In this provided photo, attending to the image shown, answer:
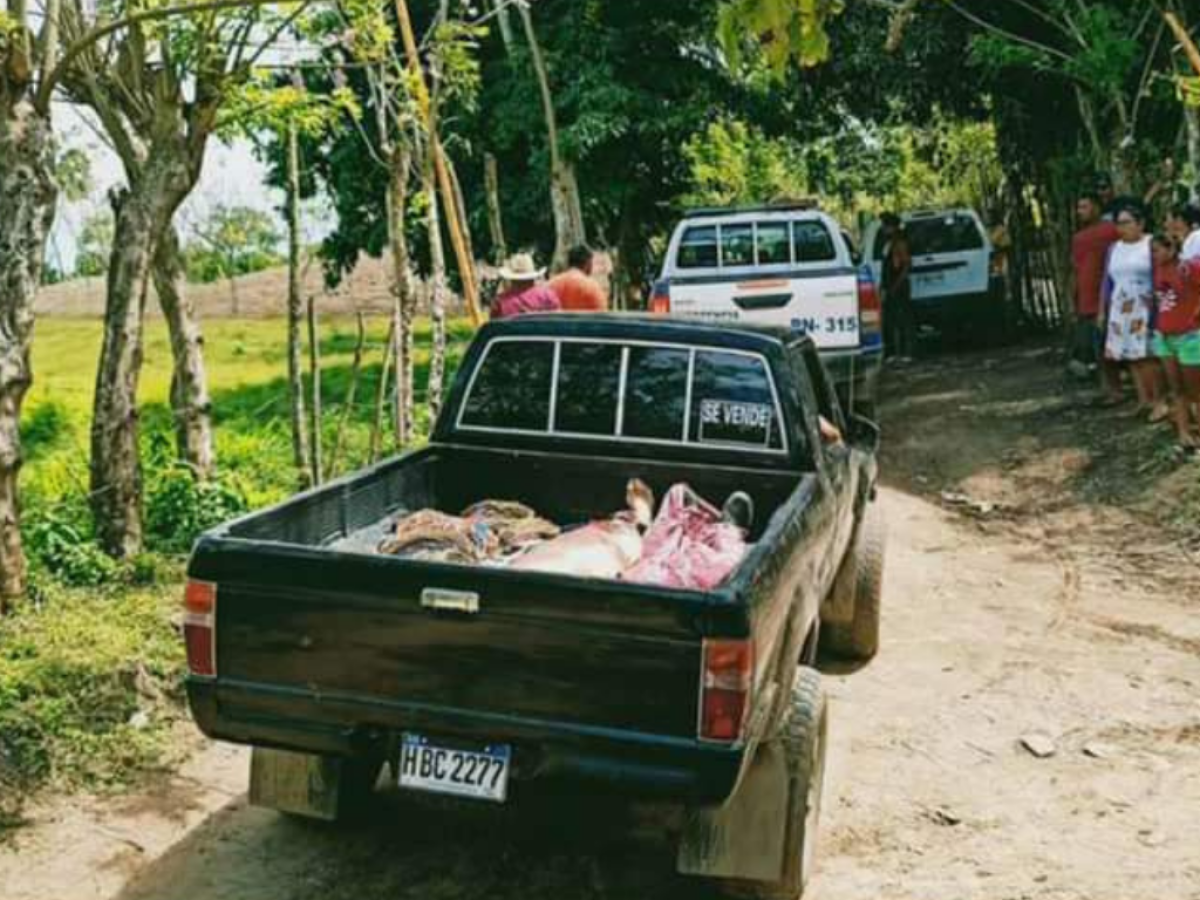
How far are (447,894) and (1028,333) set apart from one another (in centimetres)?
1762

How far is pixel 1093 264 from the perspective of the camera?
12.5 meters

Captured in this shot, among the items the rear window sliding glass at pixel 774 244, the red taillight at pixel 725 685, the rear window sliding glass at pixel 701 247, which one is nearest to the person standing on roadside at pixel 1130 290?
the rear window sliding glass at pixel 774 244

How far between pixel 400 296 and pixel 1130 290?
575cm

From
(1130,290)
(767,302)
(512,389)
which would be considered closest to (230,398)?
(767,302)

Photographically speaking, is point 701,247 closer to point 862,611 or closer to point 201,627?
point 862,611

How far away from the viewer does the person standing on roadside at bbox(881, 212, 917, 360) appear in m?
17.8

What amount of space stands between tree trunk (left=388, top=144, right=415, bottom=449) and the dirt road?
3789mm

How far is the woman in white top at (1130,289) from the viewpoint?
35.9 ft

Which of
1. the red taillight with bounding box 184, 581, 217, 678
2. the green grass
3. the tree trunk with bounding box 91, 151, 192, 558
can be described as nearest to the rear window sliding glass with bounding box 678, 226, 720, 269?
the green grass

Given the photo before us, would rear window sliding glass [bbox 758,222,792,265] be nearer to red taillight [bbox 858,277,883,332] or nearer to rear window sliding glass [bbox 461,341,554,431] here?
red taillight [bbox 858,277,883,332]

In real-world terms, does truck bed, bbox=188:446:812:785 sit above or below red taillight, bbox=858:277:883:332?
below

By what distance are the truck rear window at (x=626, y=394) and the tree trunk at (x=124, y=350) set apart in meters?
2.77

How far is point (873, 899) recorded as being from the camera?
15.0 ft

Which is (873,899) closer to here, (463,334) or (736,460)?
(736,460)
